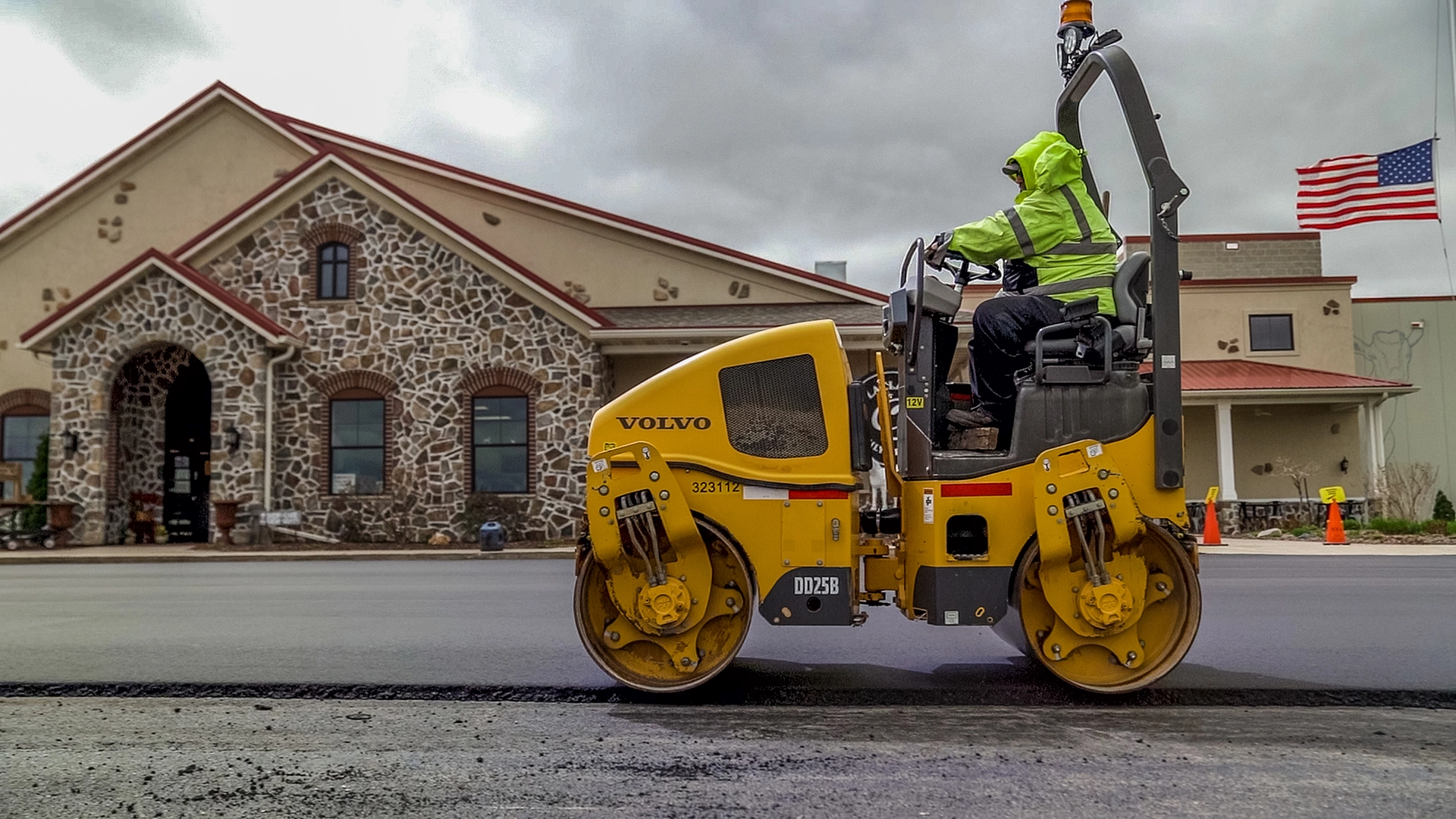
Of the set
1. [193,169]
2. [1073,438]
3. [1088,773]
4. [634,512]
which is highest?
[193,169]

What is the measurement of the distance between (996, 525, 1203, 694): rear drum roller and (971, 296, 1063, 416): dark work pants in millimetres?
845

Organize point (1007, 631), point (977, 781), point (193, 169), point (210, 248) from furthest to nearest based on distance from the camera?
point (193, 169), point (210, 248), point (1007, 631), point (977, 781)

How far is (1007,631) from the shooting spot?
5750mm

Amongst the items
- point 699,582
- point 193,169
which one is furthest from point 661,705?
point 193,169

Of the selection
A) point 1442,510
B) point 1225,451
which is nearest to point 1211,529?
point 1225,451

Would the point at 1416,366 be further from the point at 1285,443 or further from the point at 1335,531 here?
the point at 1335,531

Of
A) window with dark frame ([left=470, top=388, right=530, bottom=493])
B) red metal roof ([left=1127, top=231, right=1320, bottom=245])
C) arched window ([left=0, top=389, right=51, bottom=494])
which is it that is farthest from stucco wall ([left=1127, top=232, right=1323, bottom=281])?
arched window ([left=0, top=389, right=51, bottom=494])

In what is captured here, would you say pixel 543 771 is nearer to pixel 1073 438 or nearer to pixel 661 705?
pixel 661 705

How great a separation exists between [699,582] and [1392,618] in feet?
19.0

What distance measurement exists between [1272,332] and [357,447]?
69.3ft

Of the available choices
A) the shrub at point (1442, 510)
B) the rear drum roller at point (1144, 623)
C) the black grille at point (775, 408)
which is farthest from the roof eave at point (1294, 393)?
the black grille at point (775, 408)

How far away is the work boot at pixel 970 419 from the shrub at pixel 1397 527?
16645 mm

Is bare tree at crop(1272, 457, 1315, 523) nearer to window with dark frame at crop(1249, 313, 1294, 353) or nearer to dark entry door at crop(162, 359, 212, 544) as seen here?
window with dark frame at crop(1249, 313, 1294, 353)

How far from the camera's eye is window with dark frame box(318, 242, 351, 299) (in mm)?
20328
